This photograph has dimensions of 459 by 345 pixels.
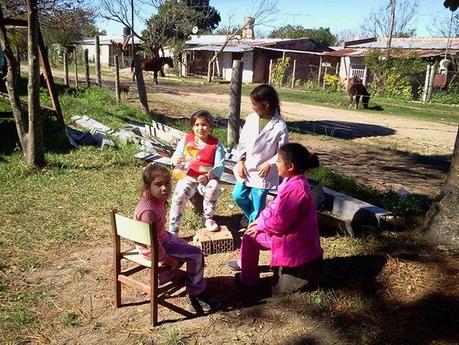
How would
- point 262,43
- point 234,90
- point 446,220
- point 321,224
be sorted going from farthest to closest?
point 262,43, point 234,90, point 321,224, point 446,220

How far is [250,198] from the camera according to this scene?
4.47 metres

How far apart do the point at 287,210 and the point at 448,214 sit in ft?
5.71

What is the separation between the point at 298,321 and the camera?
10.1ft

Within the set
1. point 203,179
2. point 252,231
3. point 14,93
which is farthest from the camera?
point 14,93

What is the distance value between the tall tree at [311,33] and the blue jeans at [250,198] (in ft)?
182

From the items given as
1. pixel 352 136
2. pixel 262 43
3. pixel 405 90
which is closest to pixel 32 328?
pixel 352 136

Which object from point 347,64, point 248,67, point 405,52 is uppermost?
point 405,52

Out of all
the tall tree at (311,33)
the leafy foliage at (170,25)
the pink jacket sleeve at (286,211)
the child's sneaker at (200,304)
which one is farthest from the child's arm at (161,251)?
the tall tree at (311,33)

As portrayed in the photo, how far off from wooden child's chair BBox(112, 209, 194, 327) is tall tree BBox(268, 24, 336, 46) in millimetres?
56940

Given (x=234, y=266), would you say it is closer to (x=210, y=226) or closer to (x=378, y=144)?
(x=210, y=226)

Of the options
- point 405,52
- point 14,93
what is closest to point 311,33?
point 405,52

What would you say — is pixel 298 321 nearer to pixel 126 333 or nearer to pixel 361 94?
pixel 126 333

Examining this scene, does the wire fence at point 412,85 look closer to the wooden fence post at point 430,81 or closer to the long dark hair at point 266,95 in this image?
the wooden fence post at point 430,81

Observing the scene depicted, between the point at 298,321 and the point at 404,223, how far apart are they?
2.17 meters
